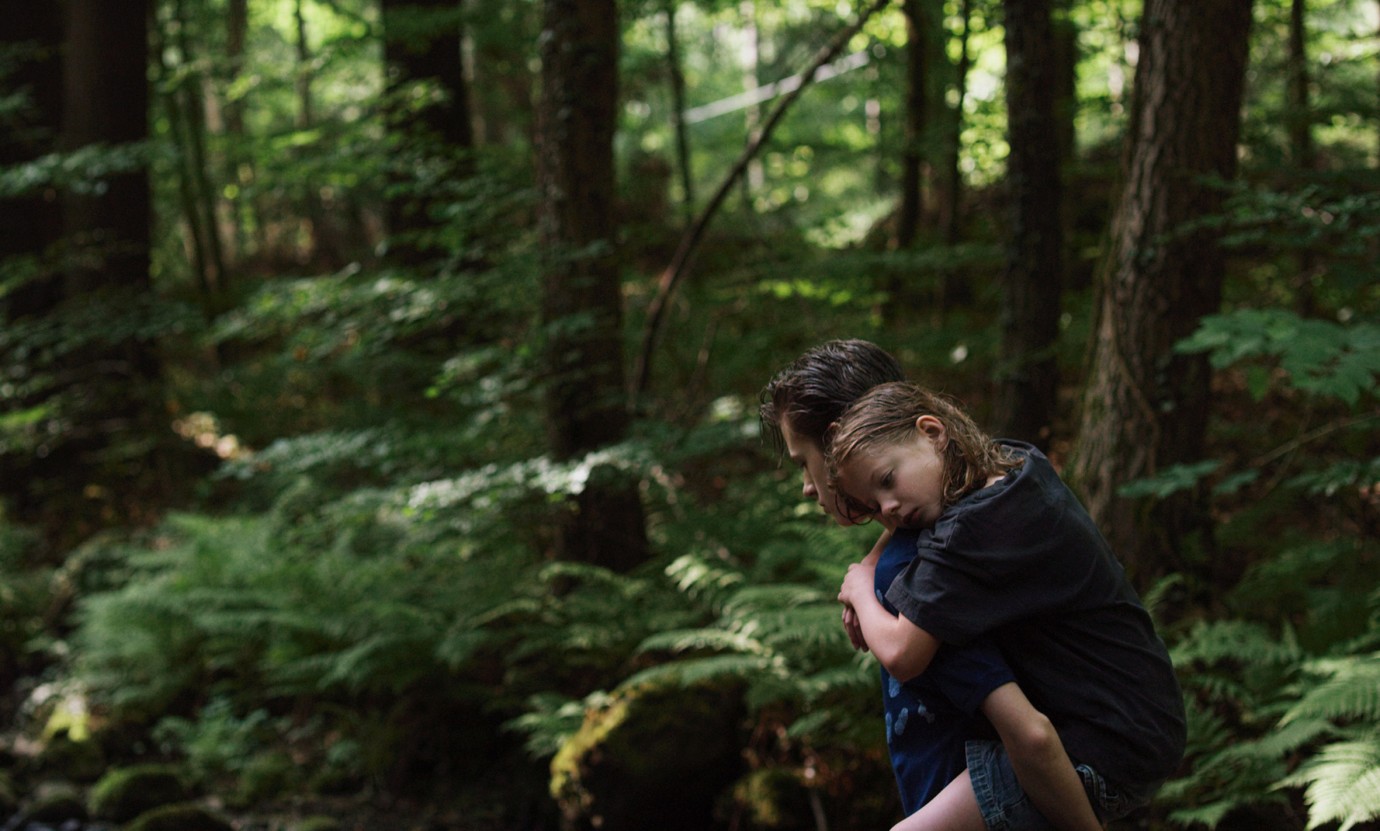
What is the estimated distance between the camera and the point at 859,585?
6.17 feet

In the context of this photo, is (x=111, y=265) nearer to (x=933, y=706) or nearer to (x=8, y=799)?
(x=8, y=799)

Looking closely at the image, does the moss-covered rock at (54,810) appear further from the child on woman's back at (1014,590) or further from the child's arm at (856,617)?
the child on woman's back at (1014,590)

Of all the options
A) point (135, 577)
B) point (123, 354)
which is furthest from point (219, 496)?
point (135, 577)

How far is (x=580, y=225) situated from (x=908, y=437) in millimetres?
3698

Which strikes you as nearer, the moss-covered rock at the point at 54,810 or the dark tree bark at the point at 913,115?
the moss-covered rock at the point at 54,810

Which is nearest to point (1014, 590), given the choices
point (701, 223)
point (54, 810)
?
point (701, 223)

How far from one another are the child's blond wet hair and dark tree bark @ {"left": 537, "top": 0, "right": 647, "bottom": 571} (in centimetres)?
322

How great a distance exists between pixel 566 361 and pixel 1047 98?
111 inches

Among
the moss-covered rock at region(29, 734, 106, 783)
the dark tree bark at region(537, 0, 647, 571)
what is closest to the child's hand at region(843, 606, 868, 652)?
the dark tree bark at region(537, 0, 647, 571)

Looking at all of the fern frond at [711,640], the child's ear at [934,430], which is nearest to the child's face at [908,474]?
the child's ear at [934,430]

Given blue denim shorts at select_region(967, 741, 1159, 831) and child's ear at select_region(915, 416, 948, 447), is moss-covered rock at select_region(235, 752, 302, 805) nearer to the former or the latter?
blue denim shorts at select_region(967, 741, 1159, 831)

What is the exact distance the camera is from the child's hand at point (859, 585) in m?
1.86

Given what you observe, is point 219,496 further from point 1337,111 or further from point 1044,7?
point 1337,111

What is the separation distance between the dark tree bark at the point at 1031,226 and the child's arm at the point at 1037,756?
148 inches
